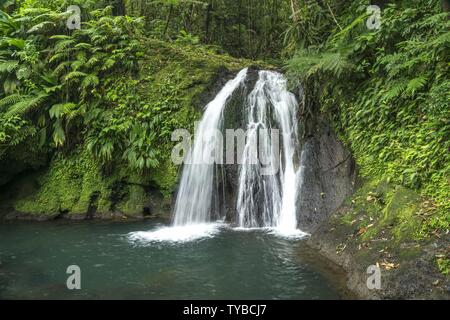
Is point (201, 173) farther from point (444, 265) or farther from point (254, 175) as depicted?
point (444, 265)

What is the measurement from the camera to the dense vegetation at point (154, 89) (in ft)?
23.0

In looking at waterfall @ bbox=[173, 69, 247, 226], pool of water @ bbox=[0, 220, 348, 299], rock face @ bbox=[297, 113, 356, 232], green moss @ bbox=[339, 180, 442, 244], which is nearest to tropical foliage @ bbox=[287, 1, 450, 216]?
green moss @ bbox=[339, 180, 442, 244]

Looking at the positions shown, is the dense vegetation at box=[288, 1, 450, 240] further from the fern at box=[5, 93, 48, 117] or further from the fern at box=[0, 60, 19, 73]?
the fern at box=[0, 60, 19, 73]

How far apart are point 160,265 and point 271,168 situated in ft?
12.8

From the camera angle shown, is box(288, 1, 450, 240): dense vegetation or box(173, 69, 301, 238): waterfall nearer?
box(288, 1, 450, 240): dense vegetation

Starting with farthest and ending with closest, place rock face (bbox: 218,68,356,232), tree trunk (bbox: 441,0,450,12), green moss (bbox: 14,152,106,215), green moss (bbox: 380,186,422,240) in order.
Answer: green moss (bbox: 14,152,106,215) → rock face (bbox: 218,68,356,232) → tree trunk (bbox: 441,0,450,12) → green moss (bbox: 380,186,422,240)

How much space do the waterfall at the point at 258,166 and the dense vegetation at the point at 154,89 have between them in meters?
0.66

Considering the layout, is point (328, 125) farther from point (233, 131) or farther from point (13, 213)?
point (13, 213)

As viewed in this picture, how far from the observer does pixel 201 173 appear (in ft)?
32.9

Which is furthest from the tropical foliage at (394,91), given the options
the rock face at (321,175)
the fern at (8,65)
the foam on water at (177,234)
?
the fern at (8,65)

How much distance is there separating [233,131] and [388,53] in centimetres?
398

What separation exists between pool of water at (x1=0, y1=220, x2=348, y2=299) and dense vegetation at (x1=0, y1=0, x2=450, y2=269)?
1661 millimetres

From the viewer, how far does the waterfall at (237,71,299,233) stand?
9.19 m
